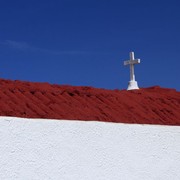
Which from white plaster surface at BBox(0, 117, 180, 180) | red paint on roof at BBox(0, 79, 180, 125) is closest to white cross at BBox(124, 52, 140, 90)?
red paint on roof at BBox(0, 79, 180, 125)

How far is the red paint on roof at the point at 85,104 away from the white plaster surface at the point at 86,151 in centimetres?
19

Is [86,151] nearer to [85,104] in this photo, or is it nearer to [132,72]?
[85,104]

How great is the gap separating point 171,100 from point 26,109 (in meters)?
3.18

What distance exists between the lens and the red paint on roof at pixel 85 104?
589 centimetres

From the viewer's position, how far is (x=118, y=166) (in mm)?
6277

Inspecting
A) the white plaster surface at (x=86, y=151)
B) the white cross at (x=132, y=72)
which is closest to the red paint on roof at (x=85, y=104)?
the white plaster surface at (x=86, y=151)

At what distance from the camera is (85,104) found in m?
6.71

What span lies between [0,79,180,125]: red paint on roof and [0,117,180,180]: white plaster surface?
188mm

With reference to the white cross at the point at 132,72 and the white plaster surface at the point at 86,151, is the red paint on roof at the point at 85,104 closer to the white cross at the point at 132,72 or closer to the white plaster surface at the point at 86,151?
the white plaster surface at the point at 86,151

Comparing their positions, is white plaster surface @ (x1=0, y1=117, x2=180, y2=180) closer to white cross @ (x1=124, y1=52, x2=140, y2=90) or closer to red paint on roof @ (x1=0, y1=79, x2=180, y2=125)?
red paint on roof @ (x1=0, y1=79, x2=180, y2=125)

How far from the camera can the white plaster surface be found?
207 inches

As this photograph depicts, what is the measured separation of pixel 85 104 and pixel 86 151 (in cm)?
91

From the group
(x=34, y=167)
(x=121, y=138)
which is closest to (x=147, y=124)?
(x=121, y=138)

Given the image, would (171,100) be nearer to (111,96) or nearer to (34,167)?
A: (111,96)
